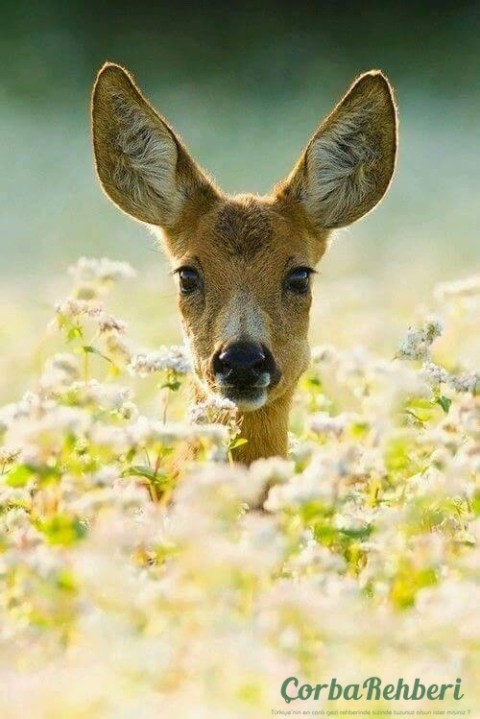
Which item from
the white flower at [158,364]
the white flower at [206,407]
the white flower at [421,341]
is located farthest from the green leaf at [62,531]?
the white flower at [421,341]

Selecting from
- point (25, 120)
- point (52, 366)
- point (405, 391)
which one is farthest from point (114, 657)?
point (25, 120)

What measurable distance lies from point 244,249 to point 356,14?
718 inches

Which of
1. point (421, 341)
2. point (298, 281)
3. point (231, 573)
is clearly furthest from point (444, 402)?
point (231, 573)

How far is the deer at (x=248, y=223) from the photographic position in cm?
627

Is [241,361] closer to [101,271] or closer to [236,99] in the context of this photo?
[101,271]

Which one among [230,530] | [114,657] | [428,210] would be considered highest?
[428,210]

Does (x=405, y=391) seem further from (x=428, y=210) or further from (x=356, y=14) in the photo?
(x=356, y=14)

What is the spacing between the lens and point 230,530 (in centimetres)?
398

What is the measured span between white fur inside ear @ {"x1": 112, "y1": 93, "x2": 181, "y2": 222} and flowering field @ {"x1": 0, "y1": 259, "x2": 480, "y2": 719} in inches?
96.4

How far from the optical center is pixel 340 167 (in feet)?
24.5

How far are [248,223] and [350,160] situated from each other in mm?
847

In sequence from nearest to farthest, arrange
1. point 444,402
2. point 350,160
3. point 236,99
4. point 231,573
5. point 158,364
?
point 231,573 < point 158,364 < point 444,402 < point 350,160 < point 236,99

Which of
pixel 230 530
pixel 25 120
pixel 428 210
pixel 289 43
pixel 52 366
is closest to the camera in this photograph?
pixel 230 530

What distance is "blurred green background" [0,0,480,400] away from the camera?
13500mm
